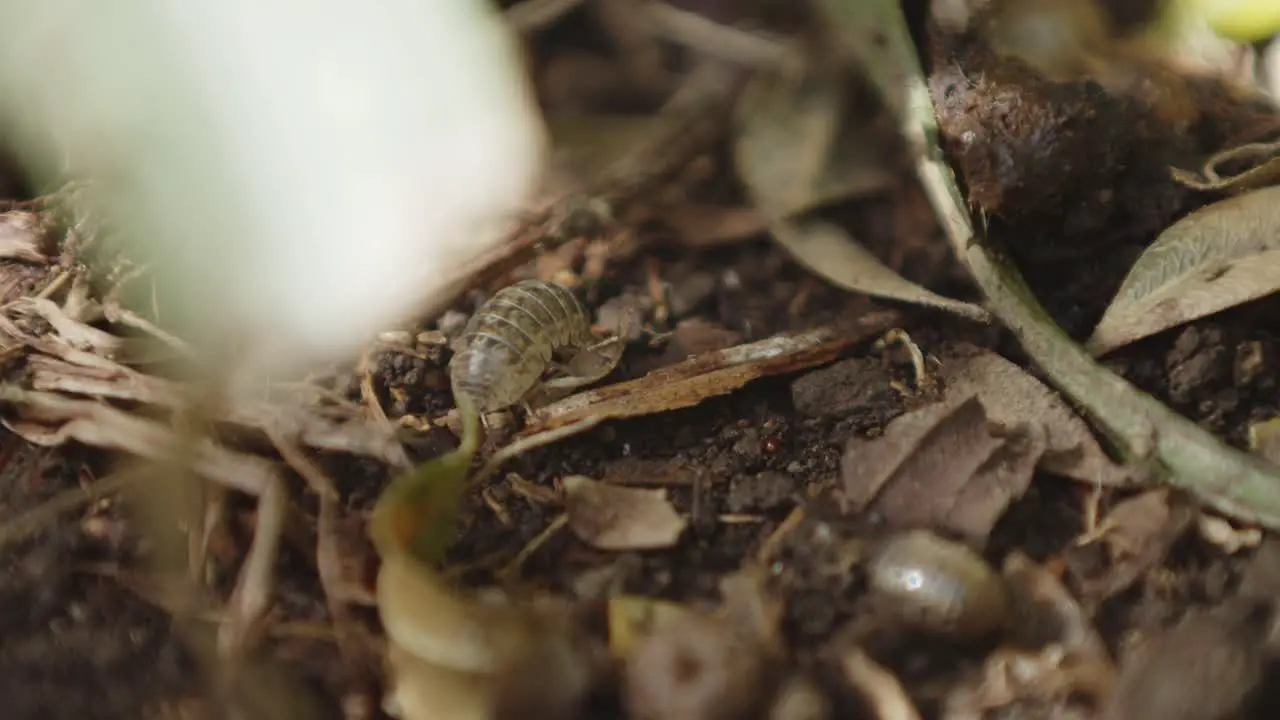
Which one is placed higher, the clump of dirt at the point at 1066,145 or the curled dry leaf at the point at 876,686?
the clump of dirt at the point at 1066,145

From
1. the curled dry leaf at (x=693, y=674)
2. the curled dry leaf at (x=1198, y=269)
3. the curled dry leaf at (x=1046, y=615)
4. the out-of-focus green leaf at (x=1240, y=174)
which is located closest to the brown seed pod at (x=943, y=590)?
the curled dry leaf at (x=1046, y=615)

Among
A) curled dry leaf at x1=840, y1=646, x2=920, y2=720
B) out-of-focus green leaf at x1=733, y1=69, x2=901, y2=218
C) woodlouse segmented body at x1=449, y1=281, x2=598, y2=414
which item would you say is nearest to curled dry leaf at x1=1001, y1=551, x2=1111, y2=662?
curled dry leaf at x1=840, y1=646, x2=920, y2=720

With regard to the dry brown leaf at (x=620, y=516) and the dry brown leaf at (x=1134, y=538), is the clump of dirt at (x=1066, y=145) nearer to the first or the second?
the dry brown leaf at (x=1134, y=538)

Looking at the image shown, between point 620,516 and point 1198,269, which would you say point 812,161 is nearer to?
point 1198,269

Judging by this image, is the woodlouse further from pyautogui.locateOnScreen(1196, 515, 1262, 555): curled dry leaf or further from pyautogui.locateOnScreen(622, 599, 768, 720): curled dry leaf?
pyautogui.locateOnScreen(1196, 515, 1262, 555): curled dry leaf

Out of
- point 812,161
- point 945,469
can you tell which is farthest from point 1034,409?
point 812,161
